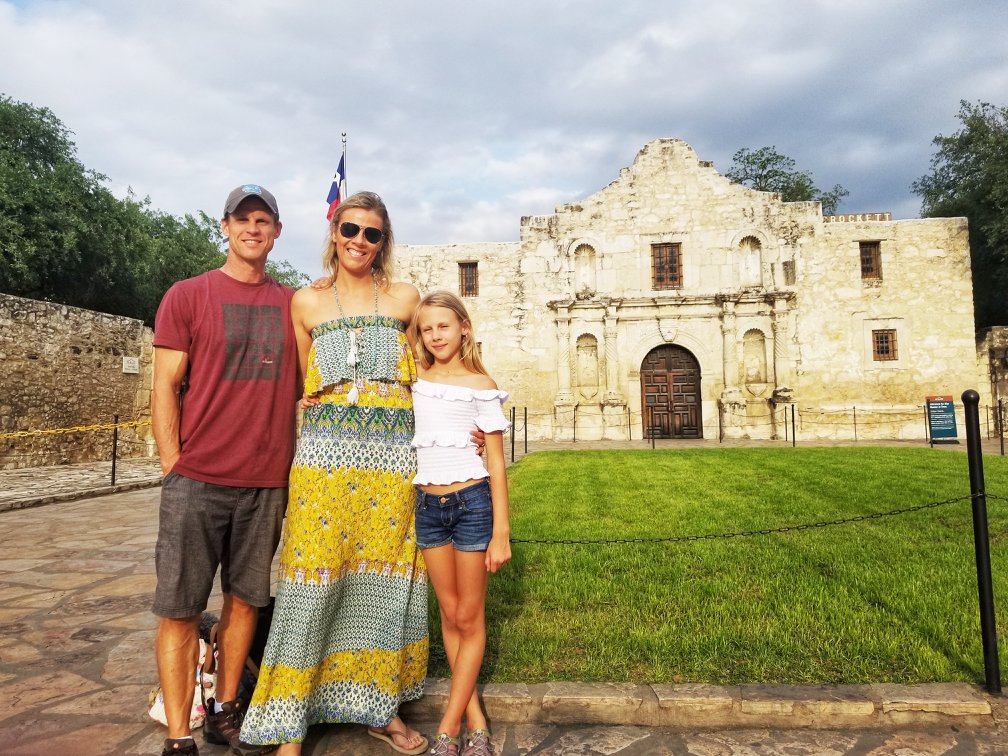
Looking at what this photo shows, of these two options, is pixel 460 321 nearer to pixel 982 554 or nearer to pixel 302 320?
pixel 302 320

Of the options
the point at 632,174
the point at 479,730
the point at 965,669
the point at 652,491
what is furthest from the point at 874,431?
the point at 479,730

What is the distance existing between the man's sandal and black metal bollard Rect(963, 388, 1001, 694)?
99.2 inches

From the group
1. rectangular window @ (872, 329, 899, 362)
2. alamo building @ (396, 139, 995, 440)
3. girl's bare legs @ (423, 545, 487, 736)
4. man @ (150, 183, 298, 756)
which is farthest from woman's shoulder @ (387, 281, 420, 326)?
rectangular window @ (872, 329, 899, 362)

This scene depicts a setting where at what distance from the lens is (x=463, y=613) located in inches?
97.8

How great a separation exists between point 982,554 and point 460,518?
2490 mm

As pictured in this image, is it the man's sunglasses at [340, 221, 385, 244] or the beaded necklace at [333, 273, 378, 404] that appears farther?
the man's sunglasses at [340, 221, 385, 244]

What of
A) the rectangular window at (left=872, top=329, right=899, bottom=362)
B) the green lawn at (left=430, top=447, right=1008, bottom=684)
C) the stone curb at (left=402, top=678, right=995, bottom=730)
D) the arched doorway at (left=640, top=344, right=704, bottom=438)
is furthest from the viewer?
the arched doorway at (left=640, top=344, right=704, bottom=438)

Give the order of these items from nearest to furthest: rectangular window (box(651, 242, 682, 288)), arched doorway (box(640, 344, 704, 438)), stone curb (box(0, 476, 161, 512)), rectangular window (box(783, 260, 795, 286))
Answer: stone curb (box(0, 476, 161, 512)) < rectangular window (box(783, 260, 795, 286)) < arched doorway (box(640, 344, 704, 438)) < rectangular window (box(651, 242, 682, 288))

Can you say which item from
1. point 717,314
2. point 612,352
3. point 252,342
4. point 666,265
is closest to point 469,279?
point 612,352

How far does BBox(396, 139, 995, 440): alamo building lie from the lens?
1988 centimetres

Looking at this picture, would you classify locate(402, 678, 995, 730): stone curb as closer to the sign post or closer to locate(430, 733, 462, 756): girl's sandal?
locate(430, 733, 462, 756): girl's sandal

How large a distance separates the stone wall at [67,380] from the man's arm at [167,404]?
44.4 feet

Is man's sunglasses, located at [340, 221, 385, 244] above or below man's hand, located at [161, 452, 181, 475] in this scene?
above

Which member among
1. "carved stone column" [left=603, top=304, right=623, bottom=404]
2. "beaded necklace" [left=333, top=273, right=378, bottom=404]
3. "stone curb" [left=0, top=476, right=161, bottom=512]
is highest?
"carved stone column" [left=603, top=304, right=623, bottom=404]
